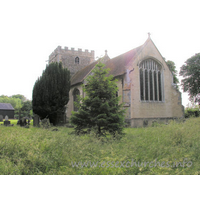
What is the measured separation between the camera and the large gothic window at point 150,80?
16.8 m

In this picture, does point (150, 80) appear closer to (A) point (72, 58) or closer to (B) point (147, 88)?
(B) point (147, 88)

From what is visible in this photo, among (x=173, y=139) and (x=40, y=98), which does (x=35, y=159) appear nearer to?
(x=173, y=139)

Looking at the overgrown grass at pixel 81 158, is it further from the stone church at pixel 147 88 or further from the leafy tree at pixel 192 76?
the leafy tree at pixel 192 76

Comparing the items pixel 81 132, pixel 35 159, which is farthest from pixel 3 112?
pixel 35 159

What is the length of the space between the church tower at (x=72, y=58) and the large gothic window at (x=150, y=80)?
554 inches

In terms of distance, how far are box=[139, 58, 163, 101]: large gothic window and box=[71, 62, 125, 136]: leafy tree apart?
9010 mm

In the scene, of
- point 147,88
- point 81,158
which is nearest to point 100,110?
point 81,158

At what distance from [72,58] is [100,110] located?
894 inches

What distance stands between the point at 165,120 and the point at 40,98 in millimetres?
12360

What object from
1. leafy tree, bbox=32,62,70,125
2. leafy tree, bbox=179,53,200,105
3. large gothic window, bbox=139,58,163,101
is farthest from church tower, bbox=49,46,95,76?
leafy tree, bbox=179,53,200,105

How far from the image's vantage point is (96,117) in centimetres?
769

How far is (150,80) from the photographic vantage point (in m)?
17.4

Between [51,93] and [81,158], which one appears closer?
[81,158]

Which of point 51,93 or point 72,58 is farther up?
point 72,58
